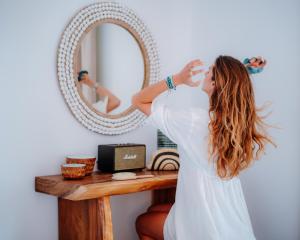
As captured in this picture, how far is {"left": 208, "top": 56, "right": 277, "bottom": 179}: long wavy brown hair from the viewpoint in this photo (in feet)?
5.43

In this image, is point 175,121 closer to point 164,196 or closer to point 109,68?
point 109,68

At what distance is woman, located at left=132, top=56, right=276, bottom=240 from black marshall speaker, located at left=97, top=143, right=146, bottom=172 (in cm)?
38

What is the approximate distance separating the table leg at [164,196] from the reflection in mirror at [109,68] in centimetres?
62

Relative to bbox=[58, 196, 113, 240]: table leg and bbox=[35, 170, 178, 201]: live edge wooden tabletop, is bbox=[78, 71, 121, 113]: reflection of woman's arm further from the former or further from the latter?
bbox=[58, 196, 113, 240]: table leg

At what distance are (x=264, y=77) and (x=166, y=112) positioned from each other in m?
1.04

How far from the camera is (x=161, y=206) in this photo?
230cm

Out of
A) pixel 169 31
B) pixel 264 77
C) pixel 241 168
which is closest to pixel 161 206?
pixel 241 168

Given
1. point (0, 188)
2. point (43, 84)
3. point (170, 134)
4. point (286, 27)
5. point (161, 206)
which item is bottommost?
point (161, 206)

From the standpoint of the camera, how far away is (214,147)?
166cm

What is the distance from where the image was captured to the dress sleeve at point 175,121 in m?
1.67

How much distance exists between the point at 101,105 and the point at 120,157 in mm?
367

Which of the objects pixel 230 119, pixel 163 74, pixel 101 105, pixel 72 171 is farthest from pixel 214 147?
pixel 163 74

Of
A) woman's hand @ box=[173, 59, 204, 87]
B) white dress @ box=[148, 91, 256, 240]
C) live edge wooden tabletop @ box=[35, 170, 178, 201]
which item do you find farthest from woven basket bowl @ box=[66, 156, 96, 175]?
woman's hand @ box=[173, 59, 204, 87]

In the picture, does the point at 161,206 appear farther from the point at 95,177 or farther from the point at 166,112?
the point at 166,112
